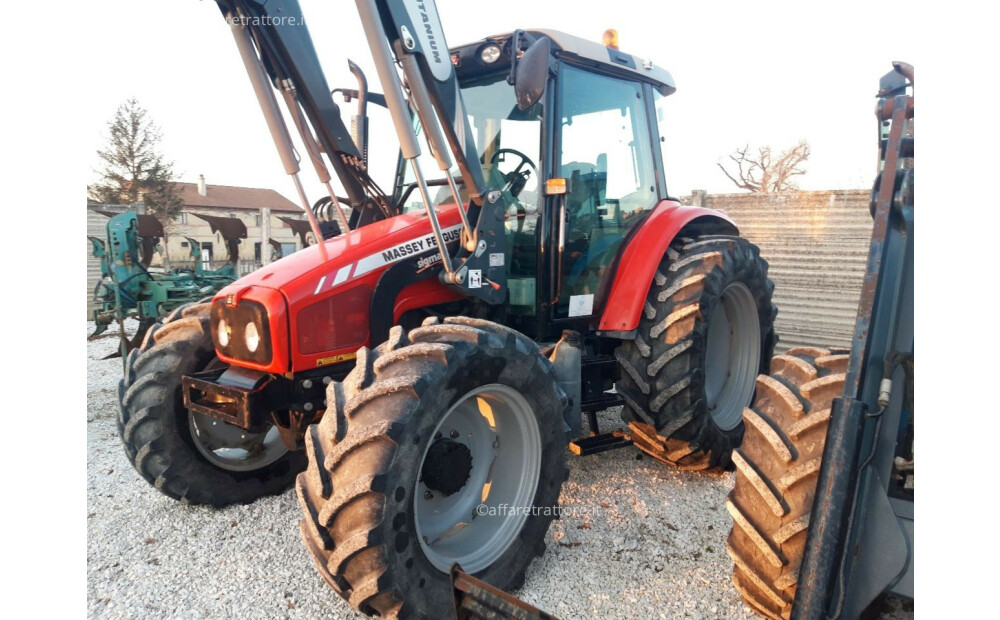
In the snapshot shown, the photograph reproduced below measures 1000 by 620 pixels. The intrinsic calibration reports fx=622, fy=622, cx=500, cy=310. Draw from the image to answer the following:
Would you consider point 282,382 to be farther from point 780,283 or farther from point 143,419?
point 780,283

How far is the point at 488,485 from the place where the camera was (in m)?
2.81

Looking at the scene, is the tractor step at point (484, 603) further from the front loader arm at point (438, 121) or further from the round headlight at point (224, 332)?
the round headlight at point (224, 332)

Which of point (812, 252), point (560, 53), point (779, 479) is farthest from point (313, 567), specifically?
point (812, 252)

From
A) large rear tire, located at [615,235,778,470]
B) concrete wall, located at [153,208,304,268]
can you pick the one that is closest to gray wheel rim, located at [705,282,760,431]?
large rear tire, located at [615,235,778,470]

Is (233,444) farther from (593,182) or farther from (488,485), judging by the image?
(593,182)

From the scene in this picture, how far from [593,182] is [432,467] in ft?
6.62

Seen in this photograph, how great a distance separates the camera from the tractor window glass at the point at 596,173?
3541mm

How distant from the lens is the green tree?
73.4ft

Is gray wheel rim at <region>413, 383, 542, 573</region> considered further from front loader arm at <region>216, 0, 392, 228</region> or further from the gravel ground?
front loader arm at <region>216, 0, 392, 228</region>

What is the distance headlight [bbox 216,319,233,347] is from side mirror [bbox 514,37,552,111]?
170cm

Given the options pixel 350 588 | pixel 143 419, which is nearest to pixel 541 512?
pixel 350 588

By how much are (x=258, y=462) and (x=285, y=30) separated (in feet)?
7.49

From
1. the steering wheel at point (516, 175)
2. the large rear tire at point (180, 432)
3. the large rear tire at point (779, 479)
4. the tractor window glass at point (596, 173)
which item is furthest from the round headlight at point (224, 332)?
the large rear tire at point (779, 479)

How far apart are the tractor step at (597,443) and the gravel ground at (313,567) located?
11.5 inches
